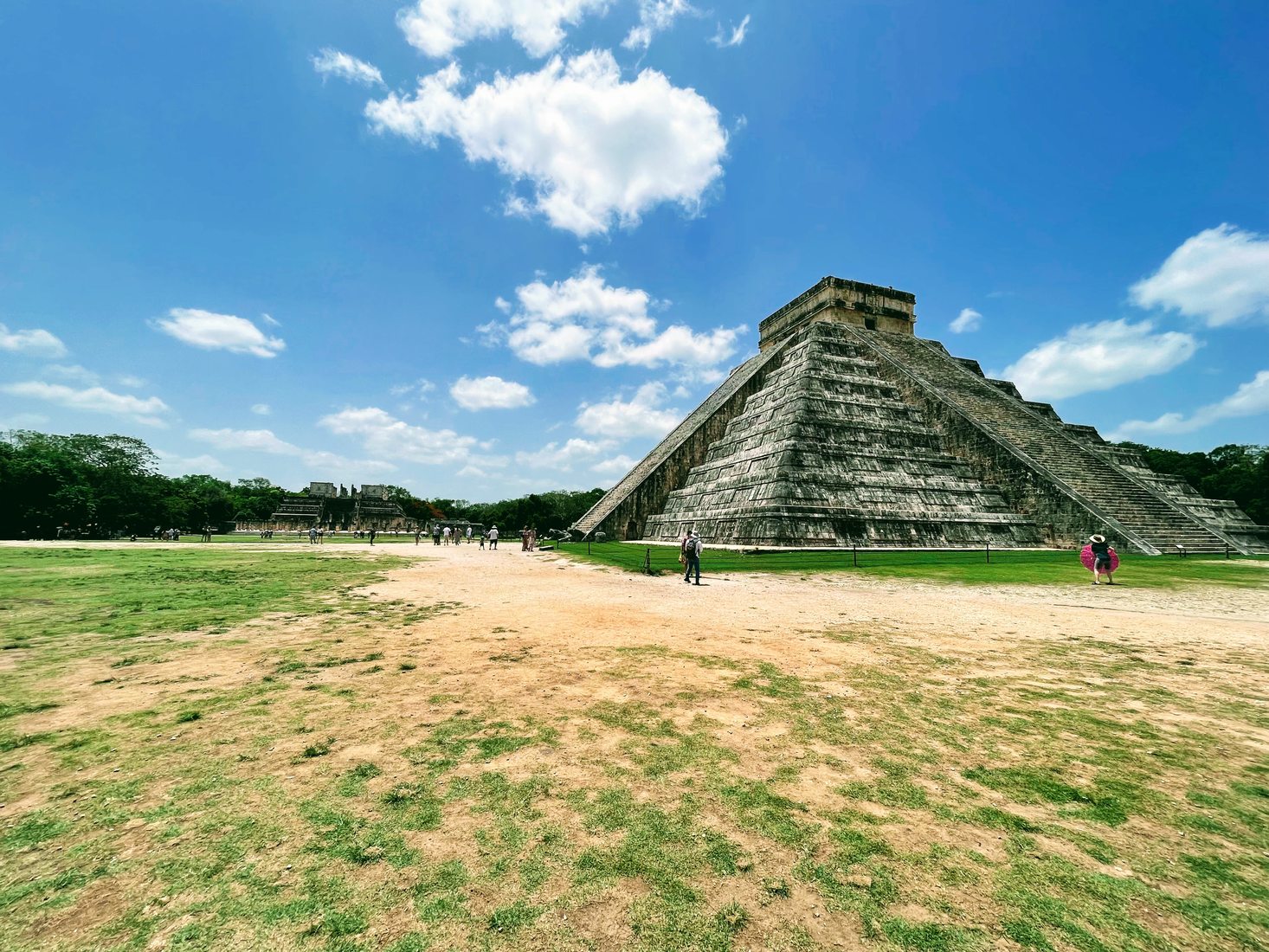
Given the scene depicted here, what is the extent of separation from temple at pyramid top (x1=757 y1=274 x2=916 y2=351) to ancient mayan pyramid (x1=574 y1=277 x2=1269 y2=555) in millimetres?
2066

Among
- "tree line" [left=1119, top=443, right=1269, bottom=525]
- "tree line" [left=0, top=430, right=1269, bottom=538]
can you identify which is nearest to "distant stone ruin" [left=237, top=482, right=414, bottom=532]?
"tree line" [left=0, top=430, right=1269, bottom=538]

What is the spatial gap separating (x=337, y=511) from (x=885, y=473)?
69917 millimetres

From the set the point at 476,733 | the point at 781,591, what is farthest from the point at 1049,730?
the point at 781,591

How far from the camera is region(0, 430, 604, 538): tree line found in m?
42.3

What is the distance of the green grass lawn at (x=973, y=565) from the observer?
13648 millimetres

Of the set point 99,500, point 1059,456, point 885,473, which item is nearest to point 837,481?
point 885,473

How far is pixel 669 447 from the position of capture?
34.3 metres

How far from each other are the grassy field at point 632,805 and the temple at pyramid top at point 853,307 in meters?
36.1

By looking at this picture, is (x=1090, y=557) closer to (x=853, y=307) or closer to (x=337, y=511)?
(x=853, y=307)

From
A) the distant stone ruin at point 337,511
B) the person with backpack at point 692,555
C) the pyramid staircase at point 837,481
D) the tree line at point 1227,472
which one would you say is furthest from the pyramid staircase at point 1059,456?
the distant stone ruin at point 337,511

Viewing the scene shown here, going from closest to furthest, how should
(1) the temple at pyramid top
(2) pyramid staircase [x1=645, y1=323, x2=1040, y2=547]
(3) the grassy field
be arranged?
(3) the grassy field
(2) pyramid staircase [x1=645, y1=323, x2=1040, y2=547]
(1) the temple at pyramid top

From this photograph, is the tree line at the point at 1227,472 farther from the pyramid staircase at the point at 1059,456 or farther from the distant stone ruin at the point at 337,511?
the distant stone ruin at the point at 337,511

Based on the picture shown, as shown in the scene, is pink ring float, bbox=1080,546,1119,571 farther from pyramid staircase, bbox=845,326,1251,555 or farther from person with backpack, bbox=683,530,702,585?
pyramid staircase, bbox=845,326,1251,555

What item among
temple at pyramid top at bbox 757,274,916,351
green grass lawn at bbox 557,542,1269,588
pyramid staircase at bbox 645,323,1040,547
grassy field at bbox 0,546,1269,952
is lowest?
grassy field at bbox 0,546,1269,952
